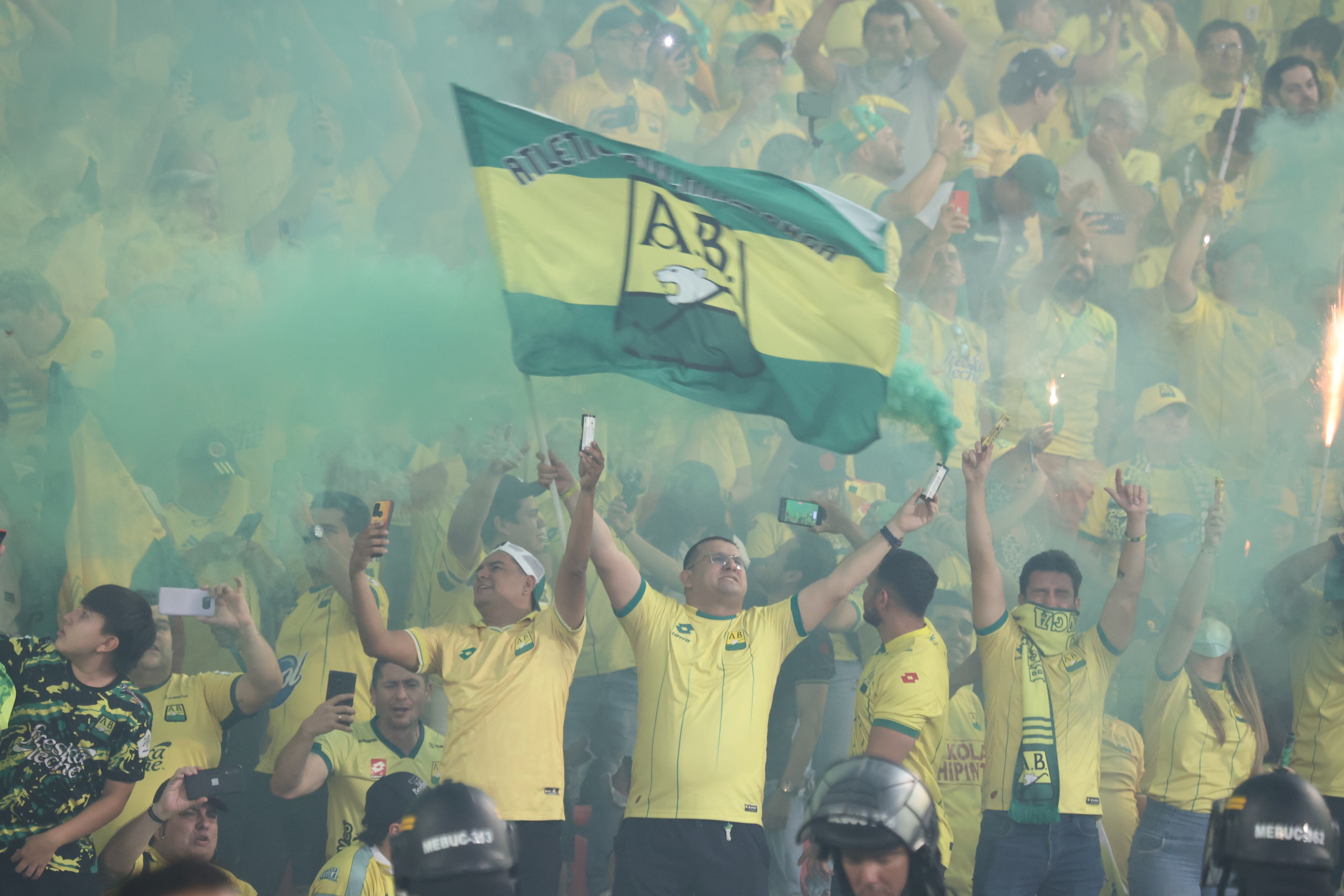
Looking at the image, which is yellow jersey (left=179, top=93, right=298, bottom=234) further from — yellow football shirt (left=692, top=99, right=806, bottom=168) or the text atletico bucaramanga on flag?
the text atletico bucaramanga on flag

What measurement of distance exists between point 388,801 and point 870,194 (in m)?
4.82

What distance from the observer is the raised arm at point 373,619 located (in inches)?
147

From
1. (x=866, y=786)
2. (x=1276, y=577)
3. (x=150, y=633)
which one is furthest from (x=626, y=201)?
(x=1276, y=577)

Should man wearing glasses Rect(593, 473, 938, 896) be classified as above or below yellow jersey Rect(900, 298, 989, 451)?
below

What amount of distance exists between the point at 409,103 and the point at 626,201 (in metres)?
3.16

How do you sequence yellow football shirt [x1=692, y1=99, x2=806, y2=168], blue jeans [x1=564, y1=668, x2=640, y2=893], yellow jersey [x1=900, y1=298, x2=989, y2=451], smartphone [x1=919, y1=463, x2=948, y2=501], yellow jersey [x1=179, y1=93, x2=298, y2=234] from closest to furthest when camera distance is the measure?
smartphone [x1=919, y1=463, x2=948, y2=501], blue jeans [x1=564, y1=668, x2=640, y2=893], yellow jersey [x1=179, y1=93, x2=298, y2=234], yellow jersey [x1=900, y1=298, x2=989, y2=451], yellow football shirt [x1=692, y1=99, x2=806, y2=168]

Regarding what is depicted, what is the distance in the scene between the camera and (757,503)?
20.2ft

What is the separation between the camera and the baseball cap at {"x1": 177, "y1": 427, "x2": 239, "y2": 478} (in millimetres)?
5543

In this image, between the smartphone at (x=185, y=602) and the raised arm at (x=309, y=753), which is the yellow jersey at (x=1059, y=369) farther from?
the smartphone at (x=185, y=602)

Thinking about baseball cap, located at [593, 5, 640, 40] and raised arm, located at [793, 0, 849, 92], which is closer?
baseball cap, located at [593, 5, 640, 40]

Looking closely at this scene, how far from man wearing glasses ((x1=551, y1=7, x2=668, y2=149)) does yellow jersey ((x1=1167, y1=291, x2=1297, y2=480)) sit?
3.53m

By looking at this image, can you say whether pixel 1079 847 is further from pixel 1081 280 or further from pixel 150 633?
pixel 1081 280

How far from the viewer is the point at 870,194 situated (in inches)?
278

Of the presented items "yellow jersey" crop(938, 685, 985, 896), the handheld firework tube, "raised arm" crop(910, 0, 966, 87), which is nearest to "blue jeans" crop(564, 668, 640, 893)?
"yellow jersey" crop(938, 685, 985, 896)
